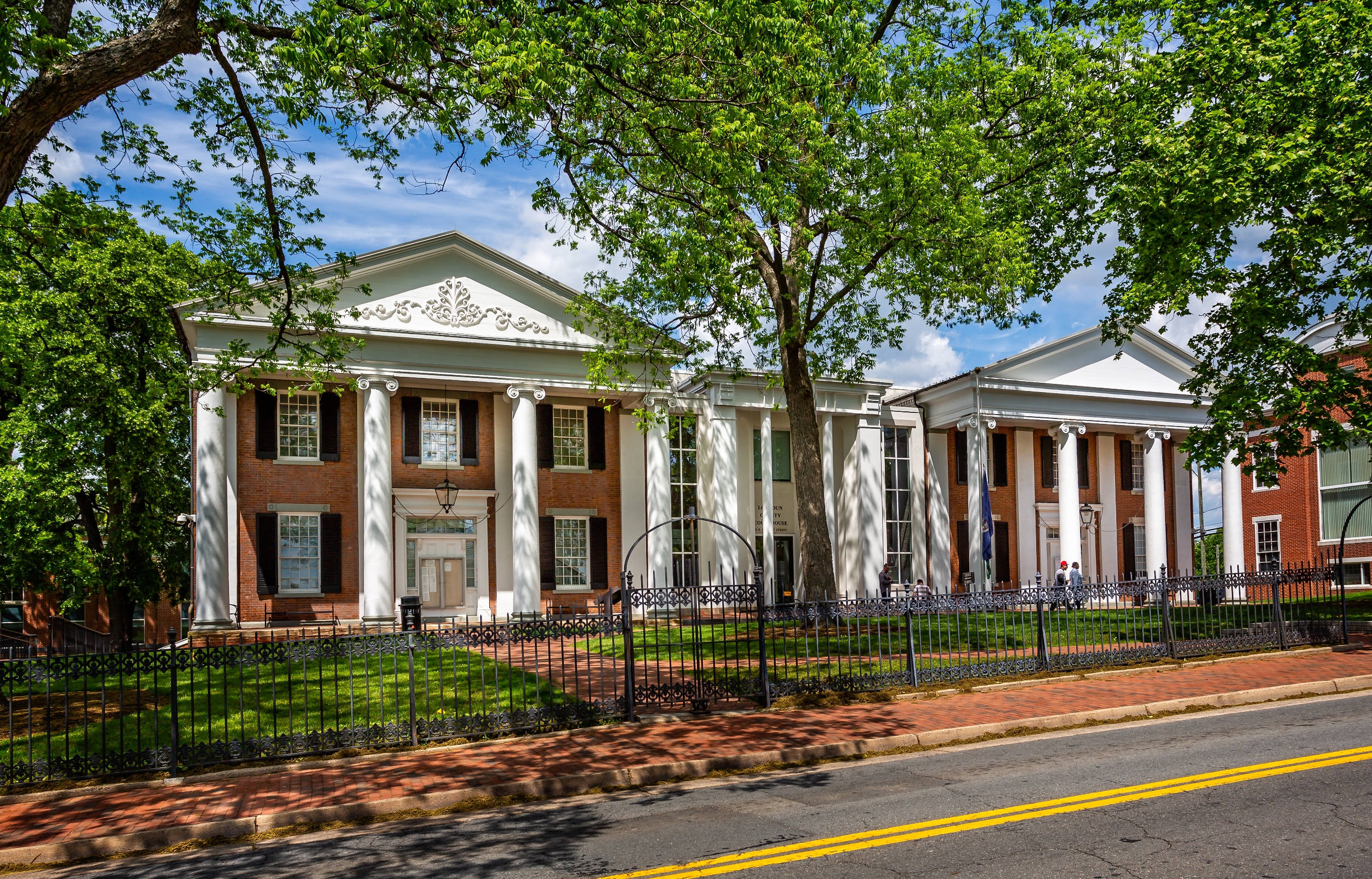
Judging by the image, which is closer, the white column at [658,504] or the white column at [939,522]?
the white column at [658,504]

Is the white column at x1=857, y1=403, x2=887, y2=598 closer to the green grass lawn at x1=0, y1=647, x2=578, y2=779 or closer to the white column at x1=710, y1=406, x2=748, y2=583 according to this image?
the white column at x1=710, y1=406, x2=748, y2=583

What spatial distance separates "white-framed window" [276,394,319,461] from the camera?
86.4 ft

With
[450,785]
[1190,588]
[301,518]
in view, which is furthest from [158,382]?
[1190,588]

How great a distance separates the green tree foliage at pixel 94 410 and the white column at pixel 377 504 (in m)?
4.92

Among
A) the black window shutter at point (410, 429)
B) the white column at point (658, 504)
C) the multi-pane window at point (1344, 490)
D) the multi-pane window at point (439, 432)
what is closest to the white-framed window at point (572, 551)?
the white column at point (658, 504)

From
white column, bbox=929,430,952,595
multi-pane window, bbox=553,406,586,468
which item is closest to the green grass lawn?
multi-pane window, bbox=553,406,586,468

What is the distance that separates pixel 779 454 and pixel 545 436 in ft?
29.9

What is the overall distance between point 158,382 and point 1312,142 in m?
25.8

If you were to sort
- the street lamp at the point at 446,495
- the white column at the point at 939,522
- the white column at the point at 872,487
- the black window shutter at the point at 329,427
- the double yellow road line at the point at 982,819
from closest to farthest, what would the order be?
the double yellow road line at the point at 982,819 → the black window shutter at the point at 329,427 → the street lamp at the point at 446,495 → the white column at the point at 872,487 → the white column at the point at 939,522

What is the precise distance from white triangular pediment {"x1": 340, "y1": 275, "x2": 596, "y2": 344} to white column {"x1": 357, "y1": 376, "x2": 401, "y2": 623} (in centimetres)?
173

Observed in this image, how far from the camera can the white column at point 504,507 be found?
1123 inches

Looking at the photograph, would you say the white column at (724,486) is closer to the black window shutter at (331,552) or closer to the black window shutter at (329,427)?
the black window shutter at (331,552)

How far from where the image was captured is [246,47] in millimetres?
11531

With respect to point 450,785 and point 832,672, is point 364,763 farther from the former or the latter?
point 832,672
